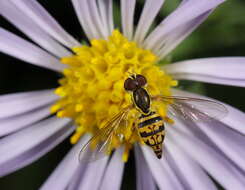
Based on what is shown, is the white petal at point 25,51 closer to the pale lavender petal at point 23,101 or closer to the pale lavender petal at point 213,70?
the pale lavender petal at point 23,101

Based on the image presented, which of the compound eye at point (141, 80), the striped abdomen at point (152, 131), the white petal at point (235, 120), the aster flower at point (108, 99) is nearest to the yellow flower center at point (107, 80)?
the aster flower at point (108, 99)

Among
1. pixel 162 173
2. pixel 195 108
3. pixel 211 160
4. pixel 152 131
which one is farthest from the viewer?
pixel 162 173

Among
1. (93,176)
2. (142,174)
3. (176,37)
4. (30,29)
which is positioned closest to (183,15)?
(176,37)

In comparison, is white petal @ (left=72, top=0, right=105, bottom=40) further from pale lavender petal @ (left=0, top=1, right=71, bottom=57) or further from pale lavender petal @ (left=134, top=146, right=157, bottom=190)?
pale lavender petal @ (left=134, top=146, right=157, bottom=190)

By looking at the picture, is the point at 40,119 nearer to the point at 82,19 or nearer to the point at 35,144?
the point at 35,144

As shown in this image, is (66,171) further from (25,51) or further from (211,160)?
(211,160)

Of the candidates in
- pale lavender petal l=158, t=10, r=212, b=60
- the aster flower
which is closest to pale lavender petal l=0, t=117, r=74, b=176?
the aster flower

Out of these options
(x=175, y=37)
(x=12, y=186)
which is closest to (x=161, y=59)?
(x=175, y=37)
